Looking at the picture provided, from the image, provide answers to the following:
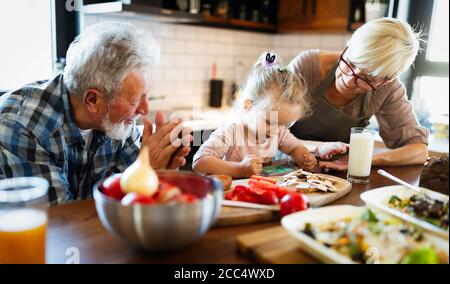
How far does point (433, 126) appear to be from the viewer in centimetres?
291

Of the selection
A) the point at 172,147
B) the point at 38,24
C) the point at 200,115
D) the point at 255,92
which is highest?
the point at 38,24

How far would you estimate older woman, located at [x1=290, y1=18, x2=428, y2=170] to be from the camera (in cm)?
158

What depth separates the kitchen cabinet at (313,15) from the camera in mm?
3393

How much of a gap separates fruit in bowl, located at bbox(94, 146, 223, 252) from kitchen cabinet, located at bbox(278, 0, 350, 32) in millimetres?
2973

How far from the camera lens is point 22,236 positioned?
0.78 meters

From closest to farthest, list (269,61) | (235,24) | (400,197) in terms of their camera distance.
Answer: (400,197)
(269,61)
(235,24)

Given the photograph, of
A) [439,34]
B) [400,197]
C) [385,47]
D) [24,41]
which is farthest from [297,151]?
[439,34]

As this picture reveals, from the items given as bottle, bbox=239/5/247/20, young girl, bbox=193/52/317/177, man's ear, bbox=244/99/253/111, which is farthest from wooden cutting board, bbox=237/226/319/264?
bottle, bbox=239/5/247/20

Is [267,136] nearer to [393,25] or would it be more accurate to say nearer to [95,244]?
[393,25]

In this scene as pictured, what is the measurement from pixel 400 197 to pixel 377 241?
38 cm

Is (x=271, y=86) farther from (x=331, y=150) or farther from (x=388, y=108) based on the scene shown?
(x=388, y=108)

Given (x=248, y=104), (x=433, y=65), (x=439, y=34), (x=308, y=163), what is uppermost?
(x=439, y=34)
